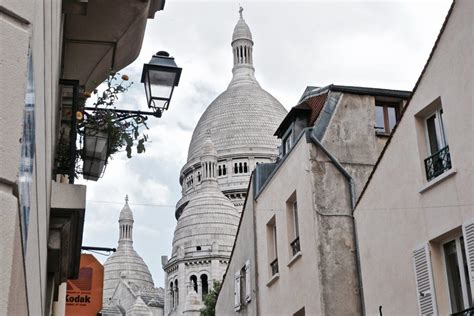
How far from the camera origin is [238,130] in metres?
128

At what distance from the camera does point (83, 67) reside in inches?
377

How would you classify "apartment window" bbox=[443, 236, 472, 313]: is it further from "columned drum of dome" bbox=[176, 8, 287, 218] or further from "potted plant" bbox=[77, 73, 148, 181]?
"columned drum of dome" bbox=[176, 8, 287, 218]

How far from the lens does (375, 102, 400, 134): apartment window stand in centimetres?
1816

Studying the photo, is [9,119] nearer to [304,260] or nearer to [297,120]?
[304,260]

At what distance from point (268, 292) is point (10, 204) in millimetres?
17157

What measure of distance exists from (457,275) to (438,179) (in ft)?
4.78

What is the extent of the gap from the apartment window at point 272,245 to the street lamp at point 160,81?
10.2 m

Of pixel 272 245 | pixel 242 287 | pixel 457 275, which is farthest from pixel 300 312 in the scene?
pixel 457 275

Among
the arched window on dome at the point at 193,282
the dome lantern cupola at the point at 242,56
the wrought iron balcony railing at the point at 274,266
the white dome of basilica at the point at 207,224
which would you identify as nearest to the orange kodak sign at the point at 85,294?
the wrought iron balcony railing at the point at 274,266

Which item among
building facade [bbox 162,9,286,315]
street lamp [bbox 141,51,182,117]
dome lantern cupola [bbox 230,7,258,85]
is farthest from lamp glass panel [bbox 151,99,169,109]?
dome lantern cupola [bbox 230,7,258,85]

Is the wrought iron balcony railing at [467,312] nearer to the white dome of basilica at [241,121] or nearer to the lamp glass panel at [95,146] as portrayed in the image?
the lamp glass panel at [95,146]

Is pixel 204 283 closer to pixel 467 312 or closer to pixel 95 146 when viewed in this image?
pixel 467 312

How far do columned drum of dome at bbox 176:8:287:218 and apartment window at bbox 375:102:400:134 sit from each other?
98.0 m

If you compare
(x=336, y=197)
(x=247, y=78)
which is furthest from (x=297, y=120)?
(x=247, y=78)
